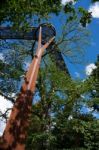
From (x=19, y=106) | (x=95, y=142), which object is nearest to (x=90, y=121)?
(x=95, y=142)

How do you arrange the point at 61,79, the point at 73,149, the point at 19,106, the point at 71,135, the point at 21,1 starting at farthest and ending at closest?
the point at 61,79 < the point at 71,135 < the point at 73,149 < the point at 21,1 < the point at 19,106

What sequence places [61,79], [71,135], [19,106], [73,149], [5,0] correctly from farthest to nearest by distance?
[61,79]
[71,135]
[73,149]
[5,0]
[19,106]

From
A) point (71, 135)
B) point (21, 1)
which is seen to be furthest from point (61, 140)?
point (21, 1)

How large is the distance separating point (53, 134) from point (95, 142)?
3.14 meters

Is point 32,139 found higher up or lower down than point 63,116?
lower down

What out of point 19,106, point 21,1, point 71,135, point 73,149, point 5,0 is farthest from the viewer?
point 71,135

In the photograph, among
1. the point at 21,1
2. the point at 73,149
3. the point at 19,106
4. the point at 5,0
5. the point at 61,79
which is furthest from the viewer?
the point at 61,79

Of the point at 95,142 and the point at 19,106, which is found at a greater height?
the point at 95,142

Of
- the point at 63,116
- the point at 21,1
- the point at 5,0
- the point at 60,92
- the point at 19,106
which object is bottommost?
the point at 19,106

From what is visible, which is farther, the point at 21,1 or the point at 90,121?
the point at 90,121

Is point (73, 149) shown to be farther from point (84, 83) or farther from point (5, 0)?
point (5, 0)

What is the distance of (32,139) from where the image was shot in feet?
80.4

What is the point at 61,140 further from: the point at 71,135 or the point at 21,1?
the point at 21,1

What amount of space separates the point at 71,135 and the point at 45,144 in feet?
7.05
